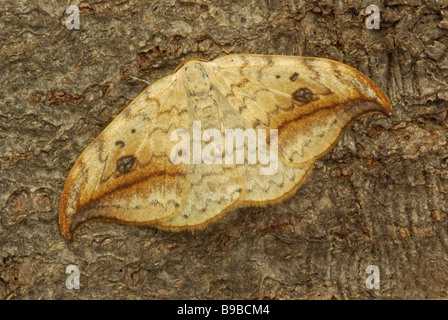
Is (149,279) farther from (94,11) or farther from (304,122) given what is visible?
(94,11)

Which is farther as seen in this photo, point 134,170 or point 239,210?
point 239,210

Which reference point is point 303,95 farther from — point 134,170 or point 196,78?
point 134,170

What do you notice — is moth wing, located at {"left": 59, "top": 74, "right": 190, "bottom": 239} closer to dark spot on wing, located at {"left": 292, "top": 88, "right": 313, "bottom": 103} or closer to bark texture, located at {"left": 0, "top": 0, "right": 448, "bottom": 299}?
bark texture, located at {"left": 0, "top": 0, "right": 448, "bottom": 299}

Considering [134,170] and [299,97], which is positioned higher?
[299,97]

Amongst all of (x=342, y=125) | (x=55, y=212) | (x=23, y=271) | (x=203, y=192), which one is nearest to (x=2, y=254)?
(x=23, y=271)

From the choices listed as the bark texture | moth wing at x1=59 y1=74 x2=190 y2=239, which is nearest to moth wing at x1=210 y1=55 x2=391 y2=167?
the bark texture

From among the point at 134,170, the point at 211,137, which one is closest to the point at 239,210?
the point at 211,137

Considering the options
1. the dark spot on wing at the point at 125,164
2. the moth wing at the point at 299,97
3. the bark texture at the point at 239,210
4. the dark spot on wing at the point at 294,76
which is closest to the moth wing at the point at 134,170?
the dark spot on wing at the point at 125,164

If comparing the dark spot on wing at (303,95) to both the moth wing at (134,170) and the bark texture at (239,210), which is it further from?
the moth wing at (134,170)
